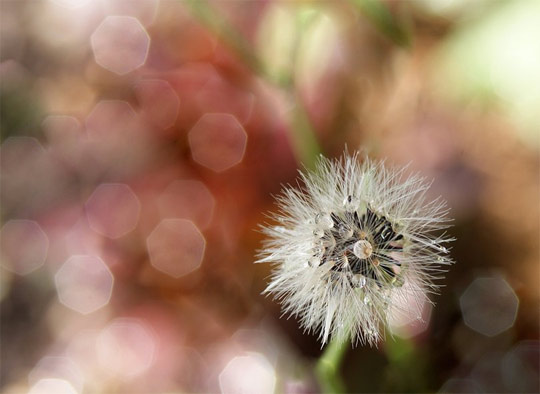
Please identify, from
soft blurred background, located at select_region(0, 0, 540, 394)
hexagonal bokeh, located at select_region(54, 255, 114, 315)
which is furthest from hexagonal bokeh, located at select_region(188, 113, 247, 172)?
hexagonal bokeh, located at select_region(54, 255, 114, 315)

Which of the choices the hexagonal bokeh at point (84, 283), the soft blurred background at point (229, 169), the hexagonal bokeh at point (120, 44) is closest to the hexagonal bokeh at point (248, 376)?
the soft blurred background at point (229, 169)

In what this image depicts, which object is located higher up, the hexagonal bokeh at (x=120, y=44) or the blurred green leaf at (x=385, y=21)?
the blurred green leaf at (x=385, y=21)

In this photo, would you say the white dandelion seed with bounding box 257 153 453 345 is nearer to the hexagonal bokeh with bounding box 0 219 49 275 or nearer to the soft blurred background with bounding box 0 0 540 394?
the soft blurred background with bounding box 0 0 540 394

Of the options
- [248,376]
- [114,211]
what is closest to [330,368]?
[248,376]

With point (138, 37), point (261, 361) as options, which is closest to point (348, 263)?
point (261, 361)

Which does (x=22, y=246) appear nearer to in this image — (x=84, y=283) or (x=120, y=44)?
(x=84, y=283)

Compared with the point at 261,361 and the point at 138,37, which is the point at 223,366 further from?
the point at 138,37

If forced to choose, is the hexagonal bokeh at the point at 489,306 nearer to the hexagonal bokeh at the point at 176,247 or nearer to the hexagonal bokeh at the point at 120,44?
the hexagonal bokeh at the point at 176,247
